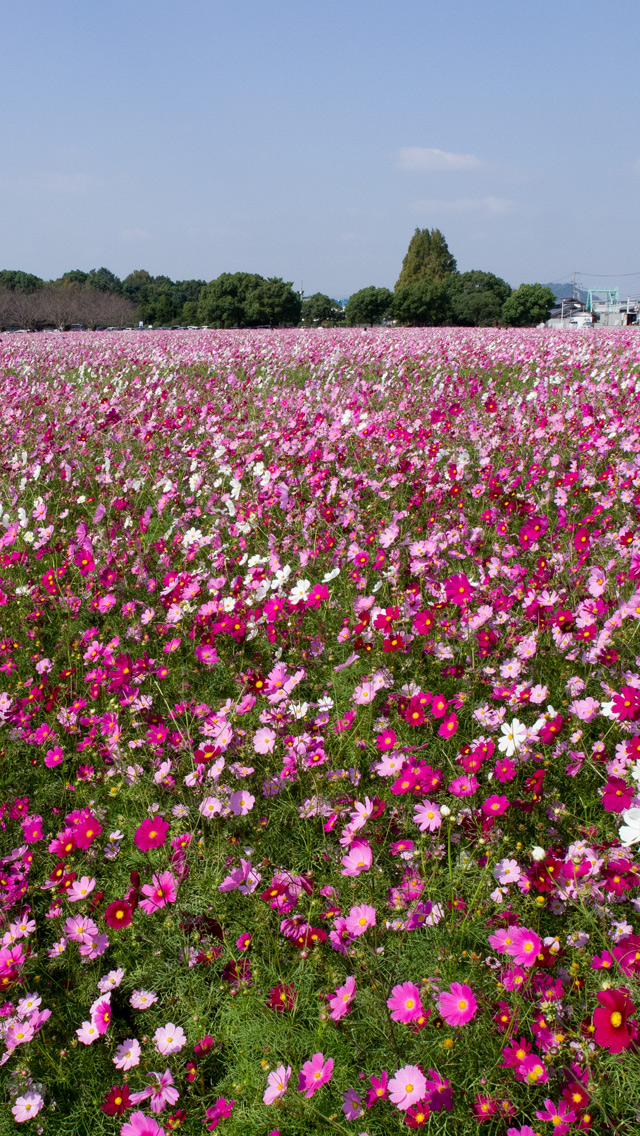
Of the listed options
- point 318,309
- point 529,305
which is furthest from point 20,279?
point 529,305

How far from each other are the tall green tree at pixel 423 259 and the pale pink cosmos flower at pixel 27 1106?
2560 inches

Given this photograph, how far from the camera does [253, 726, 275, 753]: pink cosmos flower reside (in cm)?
196

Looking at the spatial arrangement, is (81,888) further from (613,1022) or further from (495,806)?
(613,1022)

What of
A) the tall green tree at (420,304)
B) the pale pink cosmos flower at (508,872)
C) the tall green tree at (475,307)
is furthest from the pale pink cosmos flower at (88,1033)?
the tall green tree at (475,307)

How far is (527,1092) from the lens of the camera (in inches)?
48.1

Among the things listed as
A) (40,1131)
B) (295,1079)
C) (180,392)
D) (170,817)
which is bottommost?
(40,1131)

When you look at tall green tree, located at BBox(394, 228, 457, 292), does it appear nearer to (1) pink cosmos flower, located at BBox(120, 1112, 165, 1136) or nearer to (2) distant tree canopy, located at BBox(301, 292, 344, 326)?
(2) distant tree canopy, located at BBox(301, 292, 344, 326)

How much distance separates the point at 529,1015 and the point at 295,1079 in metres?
0.48

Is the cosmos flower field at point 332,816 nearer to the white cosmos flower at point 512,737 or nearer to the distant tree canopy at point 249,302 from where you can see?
the white cosmos flower at point 512,737

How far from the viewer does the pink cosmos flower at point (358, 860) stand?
1.56 metres

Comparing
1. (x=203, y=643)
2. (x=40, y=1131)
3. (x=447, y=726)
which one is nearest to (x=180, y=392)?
(x=203, y=643)

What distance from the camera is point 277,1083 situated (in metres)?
1.28

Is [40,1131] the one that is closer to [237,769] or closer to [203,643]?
[237,769]

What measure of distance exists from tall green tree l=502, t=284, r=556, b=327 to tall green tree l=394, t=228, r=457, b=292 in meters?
20.5
